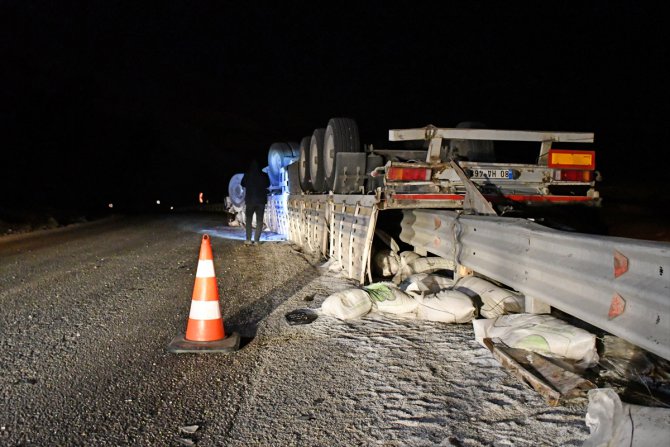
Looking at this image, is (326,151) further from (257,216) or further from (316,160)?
(257,216)

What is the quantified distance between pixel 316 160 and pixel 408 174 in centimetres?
383

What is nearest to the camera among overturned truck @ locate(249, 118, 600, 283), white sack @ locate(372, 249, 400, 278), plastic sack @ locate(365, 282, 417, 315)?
plastic sack @ locate(365, 282, 417, 315)

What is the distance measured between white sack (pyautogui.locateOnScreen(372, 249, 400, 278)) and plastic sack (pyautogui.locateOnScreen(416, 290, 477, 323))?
85.0 inches

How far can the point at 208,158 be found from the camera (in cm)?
8512

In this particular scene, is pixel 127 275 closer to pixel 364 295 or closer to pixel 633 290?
pixel 364 295

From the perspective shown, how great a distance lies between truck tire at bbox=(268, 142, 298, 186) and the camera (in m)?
14.0

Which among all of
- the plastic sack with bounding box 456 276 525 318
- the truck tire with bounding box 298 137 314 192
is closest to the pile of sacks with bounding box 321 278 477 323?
the plastic sack with bounding box 456 276 525 318

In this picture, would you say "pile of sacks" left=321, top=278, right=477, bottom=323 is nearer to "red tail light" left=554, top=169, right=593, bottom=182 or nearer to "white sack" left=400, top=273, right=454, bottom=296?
"white sack" left=400, top=273, right=454, bottom=296

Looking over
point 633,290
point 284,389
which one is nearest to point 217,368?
point 284,389

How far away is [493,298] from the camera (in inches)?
176

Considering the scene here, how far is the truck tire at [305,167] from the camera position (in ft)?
33.7

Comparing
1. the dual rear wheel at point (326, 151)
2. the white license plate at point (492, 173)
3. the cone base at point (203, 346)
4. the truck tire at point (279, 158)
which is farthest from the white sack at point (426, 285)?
the truck tire at point (279, 158)

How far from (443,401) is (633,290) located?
1.21 m

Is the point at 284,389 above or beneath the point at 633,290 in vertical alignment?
beneath
